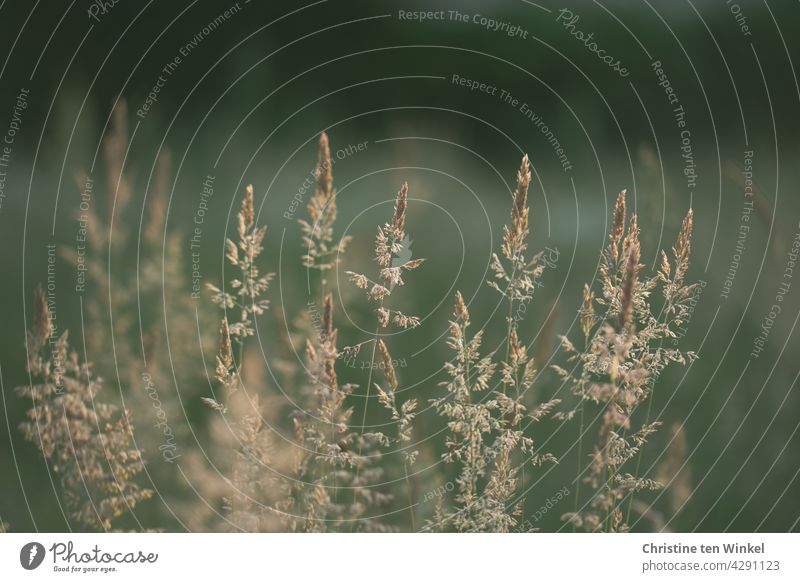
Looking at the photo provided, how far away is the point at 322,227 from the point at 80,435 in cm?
60

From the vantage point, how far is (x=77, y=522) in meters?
1.55

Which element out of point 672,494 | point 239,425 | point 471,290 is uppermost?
point 471,290

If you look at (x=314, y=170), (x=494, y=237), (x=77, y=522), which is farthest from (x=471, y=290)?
(x=77, y=522)

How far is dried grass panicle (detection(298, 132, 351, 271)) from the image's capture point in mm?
1615

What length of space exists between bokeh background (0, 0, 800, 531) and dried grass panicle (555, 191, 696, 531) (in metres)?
0.06

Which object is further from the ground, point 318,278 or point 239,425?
point 318,278

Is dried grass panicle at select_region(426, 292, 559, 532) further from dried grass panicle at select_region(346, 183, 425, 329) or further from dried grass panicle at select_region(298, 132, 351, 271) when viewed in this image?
dried grass panicle at select_region(298, 132, 351, 271)

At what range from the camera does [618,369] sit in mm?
1641

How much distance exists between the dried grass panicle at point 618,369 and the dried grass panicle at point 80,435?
2.76ft

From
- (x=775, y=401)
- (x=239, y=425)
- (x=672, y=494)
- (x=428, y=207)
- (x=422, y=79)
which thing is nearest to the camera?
(x=239, y=425)

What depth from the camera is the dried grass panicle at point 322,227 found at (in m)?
1.62

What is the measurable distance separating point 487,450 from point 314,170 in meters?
0.76
